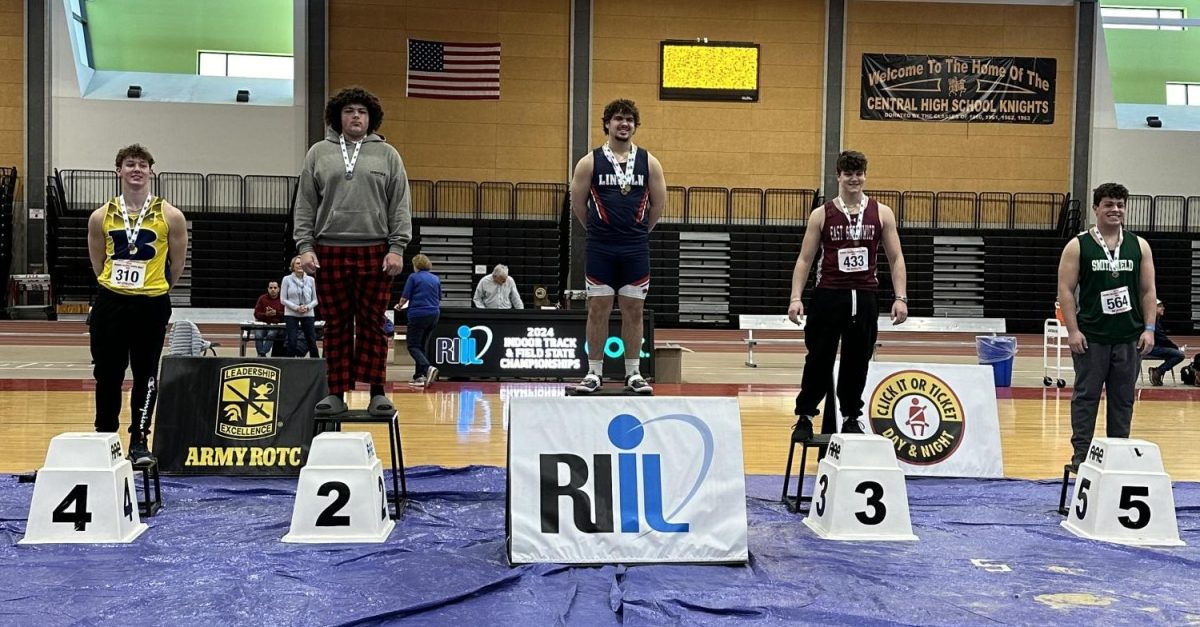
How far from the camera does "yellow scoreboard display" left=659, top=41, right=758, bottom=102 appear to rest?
21.1 metres

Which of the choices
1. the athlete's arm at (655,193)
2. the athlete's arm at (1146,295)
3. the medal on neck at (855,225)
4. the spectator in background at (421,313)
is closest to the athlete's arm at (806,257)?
the medal on neck at (855,225)

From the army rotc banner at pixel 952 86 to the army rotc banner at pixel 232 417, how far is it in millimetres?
18238

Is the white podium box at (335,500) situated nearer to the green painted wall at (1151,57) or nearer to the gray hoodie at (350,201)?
the gray hoodie at (350,201)

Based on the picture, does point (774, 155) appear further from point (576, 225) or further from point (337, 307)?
point (337, 307)

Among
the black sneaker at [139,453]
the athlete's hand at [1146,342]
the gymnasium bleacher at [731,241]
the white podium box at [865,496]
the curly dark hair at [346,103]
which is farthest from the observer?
the gymnasium bleacher at [731,241]

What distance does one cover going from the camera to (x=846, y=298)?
193 inches

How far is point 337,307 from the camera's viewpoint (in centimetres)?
452

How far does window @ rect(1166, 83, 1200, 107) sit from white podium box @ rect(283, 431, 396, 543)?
77.8ft

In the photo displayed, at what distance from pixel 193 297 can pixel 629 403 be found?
18.6 m

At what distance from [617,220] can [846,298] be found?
1301mm

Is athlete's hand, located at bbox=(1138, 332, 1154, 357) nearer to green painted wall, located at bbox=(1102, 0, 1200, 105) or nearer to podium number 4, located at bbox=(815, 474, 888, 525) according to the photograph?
podium number 4, located at bbox=(815, 474, 888, 525)

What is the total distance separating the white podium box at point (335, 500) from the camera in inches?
159

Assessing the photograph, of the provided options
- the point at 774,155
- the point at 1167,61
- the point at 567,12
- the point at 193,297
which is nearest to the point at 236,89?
the point at 193,297

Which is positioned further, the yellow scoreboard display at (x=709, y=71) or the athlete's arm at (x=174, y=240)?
the yellow scoreboard display at (x=709, y=71)
